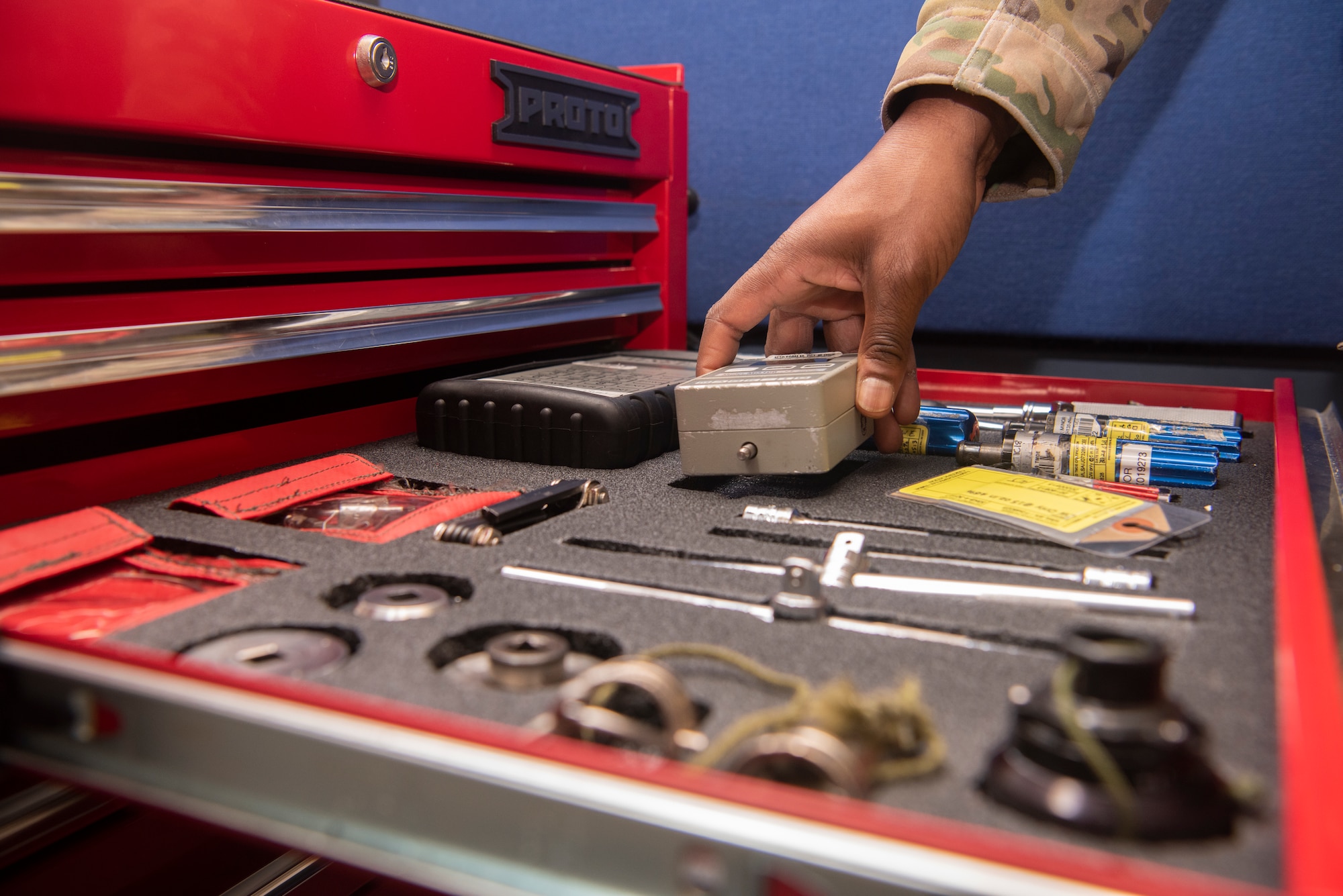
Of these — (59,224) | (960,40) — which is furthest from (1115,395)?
(59,224)

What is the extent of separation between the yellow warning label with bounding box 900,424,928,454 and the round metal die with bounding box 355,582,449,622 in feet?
1.49

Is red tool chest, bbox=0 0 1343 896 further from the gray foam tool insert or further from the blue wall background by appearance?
the blue wall background

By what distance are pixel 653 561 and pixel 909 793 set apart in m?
0.25

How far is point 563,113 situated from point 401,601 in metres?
0.59

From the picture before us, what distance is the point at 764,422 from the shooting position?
65 cm

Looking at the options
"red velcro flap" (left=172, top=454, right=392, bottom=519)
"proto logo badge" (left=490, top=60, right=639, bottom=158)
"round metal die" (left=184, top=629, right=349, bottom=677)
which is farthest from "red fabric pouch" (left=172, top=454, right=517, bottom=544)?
"proto logo badge" (left=490, top=60, right=639, bottom=158)

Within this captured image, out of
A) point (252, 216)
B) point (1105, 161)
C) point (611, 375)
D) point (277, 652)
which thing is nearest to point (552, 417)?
point (611, 375)

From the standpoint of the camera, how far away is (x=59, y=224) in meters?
0.54

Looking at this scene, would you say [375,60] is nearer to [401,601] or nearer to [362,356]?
[362,356]

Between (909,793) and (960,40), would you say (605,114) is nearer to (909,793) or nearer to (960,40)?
(960,40)

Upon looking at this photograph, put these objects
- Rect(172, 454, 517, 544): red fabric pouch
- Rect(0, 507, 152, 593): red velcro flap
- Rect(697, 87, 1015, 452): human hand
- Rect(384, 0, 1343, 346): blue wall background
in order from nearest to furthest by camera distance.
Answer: Rect(0, 507, 152, 593): red velcro flap, Rect(172, 454, 517, 544): red fabric pouch, Rect(697, 87, 1015, 452): human hand, Rect(384, 0, 1343, 346): blue wall background

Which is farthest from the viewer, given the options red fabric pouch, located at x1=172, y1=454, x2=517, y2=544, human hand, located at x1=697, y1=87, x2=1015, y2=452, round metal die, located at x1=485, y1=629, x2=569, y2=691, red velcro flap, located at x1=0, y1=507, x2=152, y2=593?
human hand, located at x1=697, y1=87, x2=1015, y2=452

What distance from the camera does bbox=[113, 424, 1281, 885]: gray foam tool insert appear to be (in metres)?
0.34

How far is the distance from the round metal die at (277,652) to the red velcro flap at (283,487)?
0.19m
